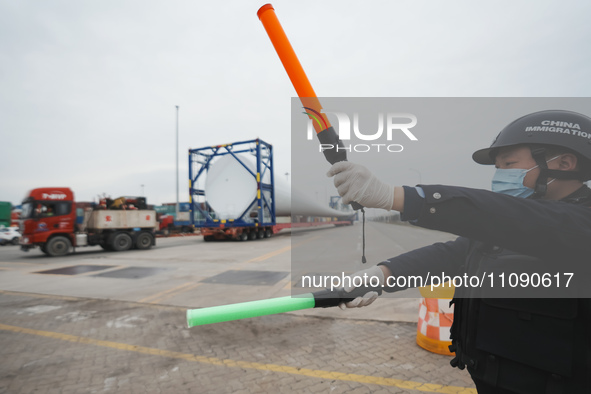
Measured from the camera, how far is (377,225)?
5.23 ft

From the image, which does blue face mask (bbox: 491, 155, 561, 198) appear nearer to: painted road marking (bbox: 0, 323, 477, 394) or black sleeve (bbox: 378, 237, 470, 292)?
black sleeve (bbox: 378, 237, 470, 292)

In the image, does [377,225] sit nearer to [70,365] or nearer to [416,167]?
[416,167]

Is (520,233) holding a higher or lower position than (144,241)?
higher

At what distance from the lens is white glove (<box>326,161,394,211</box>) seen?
1019 millimetres

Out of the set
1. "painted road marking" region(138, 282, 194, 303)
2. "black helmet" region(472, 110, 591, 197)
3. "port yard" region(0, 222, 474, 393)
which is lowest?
"painted road marking" region(138, 282, 194, 303)

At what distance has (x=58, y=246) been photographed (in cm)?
1412

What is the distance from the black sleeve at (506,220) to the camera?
3.12 feet

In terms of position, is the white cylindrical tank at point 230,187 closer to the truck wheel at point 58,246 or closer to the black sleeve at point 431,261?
the truck wheel at point 58,246

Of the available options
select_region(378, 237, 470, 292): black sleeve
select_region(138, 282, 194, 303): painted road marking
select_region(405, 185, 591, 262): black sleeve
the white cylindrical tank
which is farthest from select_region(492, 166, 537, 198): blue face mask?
the white cylindrical tank

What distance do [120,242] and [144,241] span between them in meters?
1.10

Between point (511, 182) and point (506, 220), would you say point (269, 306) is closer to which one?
point (506, 220)

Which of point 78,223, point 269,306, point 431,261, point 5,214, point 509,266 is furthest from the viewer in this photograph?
point 5,214

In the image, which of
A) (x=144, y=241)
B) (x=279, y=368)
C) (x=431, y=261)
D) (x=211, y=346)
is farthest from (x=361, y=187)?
(x=144, y=241)

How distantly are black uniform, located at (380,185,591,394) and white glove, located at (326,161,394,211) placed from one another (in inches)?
2.7
